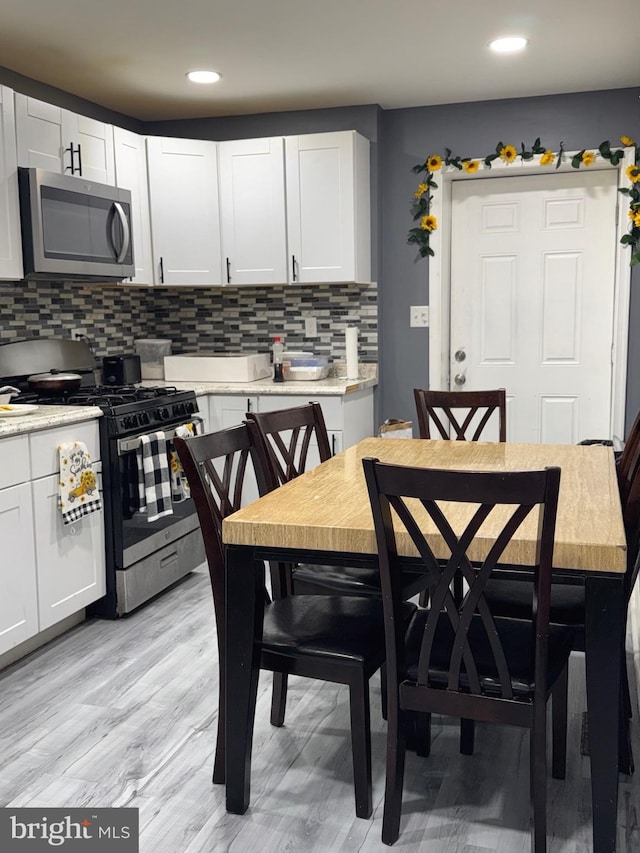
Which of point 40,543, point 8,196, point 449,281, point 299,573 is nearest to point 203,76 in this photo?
point 8,196

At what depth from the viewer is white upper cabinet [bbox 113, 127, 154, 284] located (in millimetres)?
4188

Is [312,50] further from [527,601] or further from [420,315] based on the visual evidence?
[527,601]

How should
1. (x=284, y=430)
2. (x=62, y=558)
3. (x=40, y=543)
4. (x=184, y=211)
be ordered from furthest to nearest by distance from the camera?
(x=184, y=211) → (x=62, y=558) → (x=40, y=543) → (x=284, y=430)

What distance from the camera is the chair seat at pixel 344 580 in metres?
2.43

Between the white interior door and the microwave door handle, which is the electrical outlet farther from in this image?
the microwave door handle

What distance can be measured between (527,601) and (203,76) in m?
2.98

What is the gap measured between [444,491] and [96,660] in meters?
1.89

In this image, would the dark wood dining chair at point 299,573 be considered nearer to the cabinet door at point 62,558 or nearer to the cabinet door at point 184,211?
the cabinet door at point 62,558

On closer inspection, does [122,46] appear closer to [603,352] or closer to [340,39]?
[340,39]

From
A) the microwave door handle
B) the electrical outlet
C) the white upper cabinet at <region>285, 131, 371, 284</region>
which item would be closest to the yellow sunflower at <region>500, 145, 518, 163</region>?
the white upper cabinet at <region>285, 131, 371, 284</region>

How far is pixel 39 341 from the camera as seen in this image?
13.1ft

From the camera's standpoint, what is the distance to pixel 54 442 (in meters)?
3.06

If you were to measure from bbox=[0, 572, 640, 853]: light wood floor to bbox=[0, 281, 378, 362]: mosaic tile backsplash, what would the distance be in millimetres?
2143

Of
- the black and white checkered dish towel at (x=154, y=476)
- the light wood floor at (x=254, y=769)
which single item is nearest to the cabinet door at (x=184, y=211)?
the black and white checkered dish towel at (x=154, y=476)
